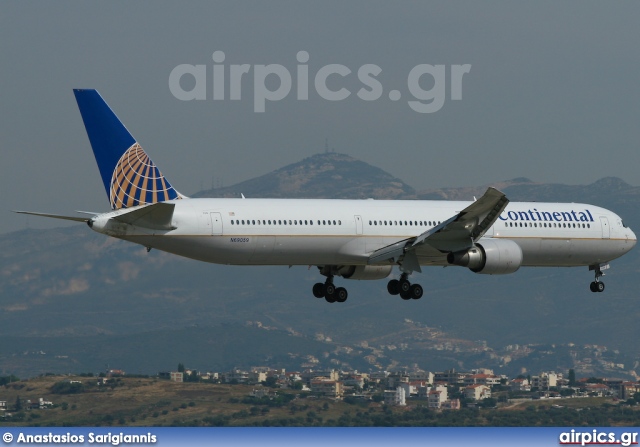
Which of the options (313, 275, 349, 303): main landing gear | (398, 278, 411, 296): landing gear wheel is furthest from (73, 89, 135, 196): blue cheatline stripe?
(398, 278, 411, 296): landing gear wheel

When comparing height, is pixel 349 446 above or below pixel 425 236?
below

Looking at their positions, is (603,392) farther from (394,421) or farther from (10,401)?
(10,401)

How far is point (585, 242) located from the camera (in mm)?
67562

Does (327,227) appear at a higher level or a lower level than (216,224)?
higher

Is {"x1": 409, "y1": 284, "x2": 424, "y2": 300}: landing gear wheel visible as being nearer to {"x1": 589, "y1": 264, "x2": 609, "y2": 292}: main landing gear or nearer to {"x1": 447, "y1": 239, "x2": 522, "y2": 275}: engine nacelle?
{"x1": 447, "y1": 239, "x2": 522, "y2": 275}: engine nacelle

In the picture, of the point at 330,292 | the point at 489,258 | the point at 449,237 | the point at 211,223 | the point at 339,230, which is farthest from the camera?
the point at 330,292

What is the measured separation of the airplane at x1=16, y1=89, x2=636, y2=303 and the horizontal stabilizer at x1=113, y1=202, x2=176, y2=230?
48mm

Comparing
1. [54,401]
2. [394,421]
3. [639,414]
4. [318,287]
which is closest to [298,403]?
[394,421]

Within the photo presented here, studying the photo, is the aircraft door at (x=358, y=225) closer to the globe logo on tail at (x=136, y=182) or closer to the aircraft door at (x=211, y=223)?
the aircraft door at (x=211, y=223)

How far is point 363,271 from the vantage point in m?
65.4

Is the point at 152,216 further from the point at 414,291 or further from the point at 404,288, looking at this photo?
the point at 414,291

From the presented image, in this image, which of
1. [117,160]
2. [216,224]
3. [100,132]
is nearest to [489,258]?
[216,224]

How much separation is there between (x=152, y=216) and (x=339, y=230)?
9.54 m

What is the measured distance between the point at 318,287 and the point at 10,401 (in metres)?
127
